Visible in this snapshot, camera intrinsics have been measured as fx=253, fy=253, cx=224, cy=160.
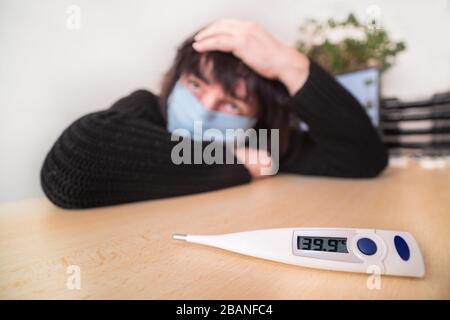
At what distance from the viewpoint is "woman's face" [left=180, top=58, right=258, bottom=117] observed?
0.56m

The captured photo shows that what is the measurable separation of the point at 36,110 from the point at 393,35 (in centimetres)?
114

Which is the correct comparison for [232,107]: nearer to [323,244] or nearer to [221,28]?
[221,28]

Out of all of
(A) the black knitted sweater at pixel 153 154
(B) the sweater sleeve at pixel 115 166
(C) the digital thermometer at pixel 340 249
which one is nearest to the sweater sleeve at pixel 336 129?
(A) the black knitted sweater at pixel 153 154

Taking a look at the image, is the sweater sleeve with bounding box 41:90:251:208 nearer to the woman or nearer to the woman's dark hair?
the woman

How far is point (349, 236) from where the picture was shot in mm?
199

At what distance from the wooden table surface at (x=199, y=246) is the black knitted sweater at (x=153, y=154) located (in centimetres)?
3

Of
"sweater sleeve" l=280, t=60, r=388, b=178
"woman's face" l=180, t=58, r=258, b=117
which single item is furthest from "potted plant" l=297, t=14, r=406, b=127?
"woman's face" l=180, t=58, r=258, b=117

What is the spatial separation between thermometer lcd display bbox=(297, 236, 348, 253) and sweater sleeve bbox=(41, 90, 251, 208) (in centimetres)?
29

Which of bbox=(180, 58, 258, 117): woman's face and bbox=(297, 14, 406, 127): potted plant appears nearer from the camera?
bbox=(180, 58, 258, 117): woman's face

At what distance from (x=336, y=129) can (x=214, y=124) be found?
28 cm

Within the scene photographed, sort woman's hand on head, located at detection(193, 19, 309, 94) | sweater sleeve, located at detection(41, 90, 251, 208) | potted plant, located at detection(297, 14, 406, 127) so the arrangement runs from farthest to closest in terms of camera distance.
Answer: potted plant, located at detection(297, 14, 406, 127) → woman's hand on head, located at detection(193, 19, 309, 94) → sweater sleeve, located at detection(41, 90, 251, 208)

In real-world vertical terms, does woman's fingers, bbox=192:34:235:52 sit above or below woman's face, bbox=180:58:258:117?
above

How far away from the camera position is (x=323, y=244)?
20 centimetres

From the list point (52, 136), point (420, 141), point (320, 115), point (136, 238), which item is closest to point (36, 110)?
point (52, 136)
